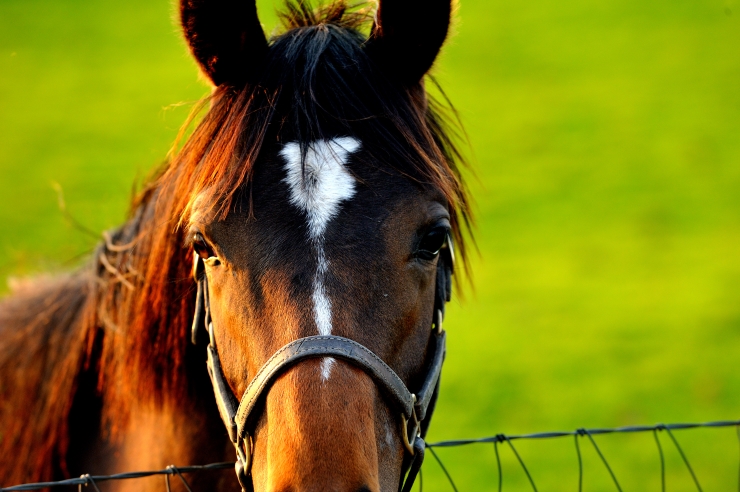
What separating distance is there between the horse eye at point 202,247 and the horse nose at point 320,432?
482mm

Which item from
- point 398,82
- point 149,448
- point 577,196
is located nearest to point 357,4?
point 398,82

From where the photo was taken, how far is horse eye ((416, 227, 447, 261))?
2.17 m

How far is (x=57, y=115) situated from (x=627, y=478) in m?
16.3

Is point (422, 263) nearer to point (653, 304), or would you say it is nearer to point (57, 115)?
point (653, 304)

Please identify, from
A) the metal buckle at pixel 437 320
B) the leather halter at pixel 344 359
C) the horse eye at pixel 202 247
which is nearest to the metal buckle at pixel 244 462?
the leather halter at pixel 344 359

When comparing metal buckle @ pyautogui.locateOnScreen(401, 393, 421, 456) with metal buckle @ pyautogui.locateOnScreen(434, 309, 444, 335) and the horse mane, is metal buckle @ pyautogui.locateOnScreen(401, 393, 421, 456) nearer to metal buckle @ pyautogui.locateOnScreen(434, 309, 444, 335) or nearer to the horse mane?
metal buckle @ pyautogui.locateOnScreen(434, 309, 444, 335)

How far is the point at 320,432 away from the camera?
179cm

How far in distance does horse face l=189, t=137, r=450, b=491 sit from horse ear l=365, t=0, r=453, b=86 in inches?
15.1

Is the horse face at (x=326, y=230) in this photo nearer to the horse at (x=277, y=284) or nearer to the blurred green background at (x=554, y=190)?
the horse at (x=277, y=284)

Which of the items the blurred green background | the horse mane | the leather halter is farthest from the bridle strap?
the horse mane

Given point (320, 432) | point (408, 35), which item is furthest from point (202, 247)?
point (408, 35)

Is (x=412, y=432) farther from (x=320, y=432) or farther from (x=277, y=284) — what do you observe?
(x=277, y=284)

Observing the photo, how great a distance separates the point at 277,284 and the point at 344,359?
0.27 m

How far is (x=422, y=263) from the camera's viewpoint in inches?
85.1
